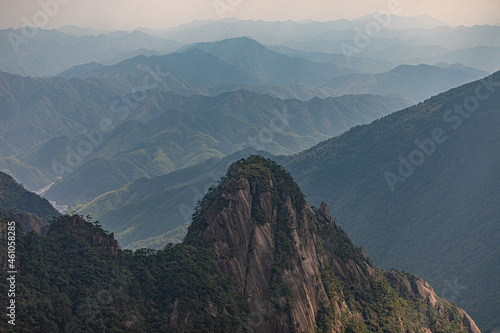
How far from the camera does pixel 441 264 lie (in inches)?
5940

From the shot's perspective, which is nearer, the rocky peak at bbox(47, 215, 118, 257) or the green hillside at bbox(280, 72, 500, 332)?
the rocky peak at bbox(47, 215, 118, 257)

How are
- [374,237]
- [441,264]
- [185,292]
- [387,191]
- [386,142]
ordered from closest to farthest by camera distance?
[185,292]
[441,264]
[374,237]
[387,191]
[386,142]

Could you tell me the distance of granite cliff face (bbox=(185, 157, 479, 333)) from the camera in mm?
67438

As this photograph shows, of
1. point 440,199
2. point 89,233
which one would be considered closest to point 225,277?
point 89,233

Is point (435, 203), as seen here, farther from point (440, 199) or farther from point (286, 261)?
point (286, 261)

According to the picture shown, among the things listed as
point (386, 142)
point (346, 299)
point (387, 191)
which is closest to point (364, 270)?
point (346, 299)

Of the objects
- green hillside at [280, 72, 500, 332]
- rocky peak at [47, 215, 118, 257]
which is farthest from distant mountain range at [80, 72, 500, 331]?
rocky peak at [47, 215, 118, 257]

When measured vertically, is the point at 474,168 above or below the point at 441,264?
above

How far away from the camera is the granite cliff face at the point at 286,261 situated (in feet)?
221

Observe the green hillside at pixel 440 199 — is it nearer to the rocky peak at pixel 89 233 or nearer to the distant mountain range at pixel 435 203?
the distant mountain range at pixel 435 203

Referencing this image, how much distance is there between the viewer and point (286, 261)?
232ft

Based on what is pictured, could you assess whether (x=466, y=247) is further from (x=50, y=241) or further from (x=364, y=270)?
(x=50, y=241)

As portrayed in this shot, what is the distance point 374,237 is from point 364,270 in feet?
272

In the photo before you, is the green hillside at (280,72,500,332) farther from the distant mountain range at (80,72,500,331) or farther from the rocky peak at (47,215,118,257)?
the rocky peak at (47,215,118,257)
